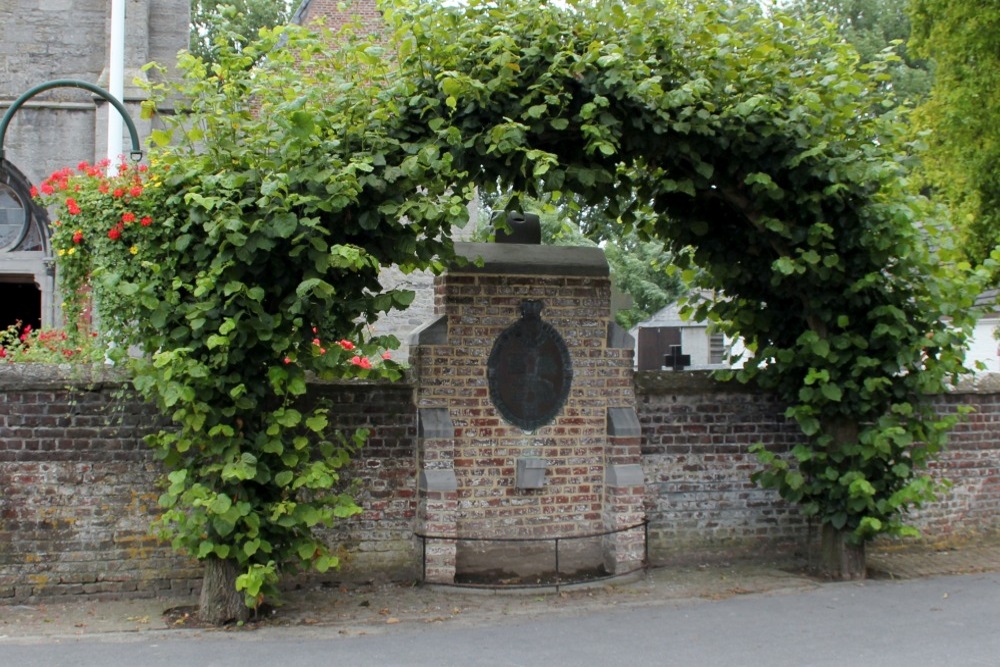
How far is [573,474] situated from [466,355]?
58.0 inches

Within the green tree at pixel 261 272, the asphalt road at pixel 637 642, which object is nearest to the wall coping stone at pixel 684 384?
the asphalt road at pixel 637 642

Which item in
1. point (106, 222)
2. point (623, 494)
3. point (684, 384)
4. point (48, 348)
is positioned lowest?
point (623, 494)

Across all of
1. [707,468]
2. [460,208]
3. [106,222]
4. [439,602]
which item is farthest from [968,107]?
[106,222]

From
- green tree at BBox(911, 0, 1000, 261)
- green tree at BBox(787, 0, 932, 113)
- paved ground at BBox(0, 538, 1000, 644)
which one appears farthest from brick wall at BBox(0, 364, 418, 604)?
green tree at BBox(787, 0, 932, 113)

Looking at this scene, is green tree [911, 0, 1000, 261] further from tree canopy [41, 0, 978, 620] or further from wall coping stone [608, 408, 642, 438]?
wall coping stone [608, 408, 642, 438]

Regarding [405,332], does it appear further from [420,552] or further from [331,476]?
[331,476]

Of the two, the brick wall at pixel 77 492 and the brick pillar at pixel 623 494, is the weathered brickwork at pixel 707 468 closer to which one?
the brick pillar at pixel 623 494

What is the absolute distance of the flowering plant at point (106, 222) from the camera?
23.0ft

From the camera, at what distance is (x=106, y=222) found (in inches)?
276

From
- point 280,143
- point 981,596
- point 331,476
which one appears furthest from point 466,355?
point 981,596

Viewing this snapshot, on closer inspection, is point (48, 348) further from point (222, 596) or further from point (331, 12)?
point (331, 12)

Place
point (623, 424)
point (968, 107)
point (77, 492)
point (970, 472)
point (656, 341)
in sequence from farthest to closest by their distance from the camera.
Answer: point (656, 341), point (968, 107), point (970, 472), point (623, 424), point (77, 492)

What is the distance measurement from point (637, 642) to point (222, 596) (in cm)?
293

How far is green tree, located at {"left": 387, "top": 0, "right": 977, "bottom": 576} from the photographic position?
7.49 metres
